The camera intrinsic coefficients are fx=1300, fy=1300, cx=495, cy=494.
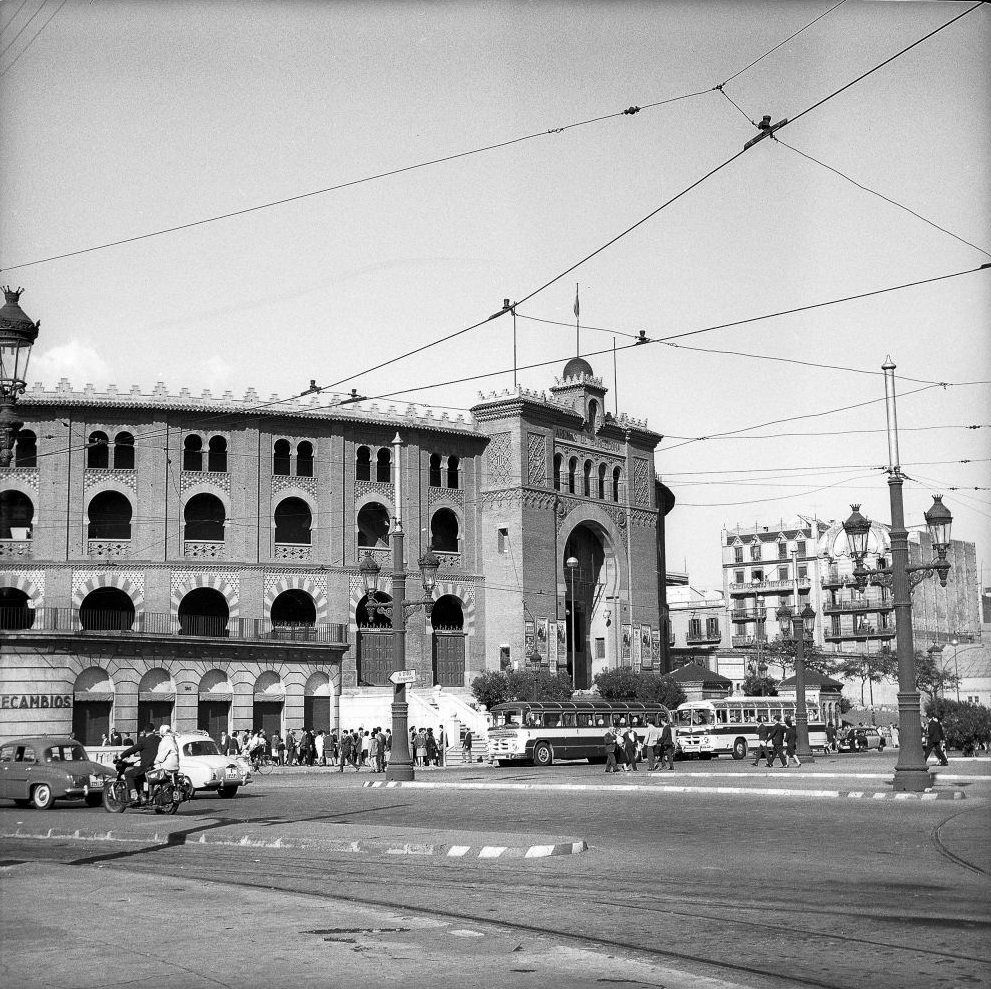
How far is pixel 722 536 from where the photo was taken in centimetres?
9562

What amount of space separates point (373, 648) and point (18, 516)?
14.1 metres

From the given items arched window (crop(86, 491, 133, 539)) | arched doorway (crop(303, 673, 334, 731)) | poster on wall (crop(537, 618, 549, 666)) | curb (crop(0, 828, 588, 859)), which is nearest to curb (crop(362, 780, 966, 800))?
curb (crop(0, 828, 588, 859))

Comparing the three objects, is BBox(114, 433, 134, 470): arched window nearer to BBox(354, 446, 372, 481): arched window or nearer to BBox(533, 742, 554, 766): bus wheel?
BBox(354, 446, 372, 481): arched window

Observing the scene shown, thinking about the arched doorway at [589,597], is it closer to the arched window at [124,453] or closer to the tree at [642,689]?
the tree at [642,689]

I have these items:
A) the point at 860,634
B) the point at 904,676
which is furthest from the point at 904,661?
the point at 860,634

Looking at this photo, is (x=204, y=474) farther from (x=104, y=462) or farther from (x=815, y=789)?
(x=815, y=789)

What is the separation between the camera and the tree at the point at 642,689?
2056 inches

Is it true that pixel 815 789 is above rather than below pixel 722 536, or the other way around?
below

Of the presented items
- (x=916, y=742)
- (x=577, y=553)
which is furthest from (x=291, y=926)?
(x=577, y=553)

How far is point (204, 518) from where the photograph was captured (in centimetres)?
4972

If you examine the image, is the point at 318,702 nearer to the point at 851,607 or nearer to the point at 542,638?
the point at 542,638

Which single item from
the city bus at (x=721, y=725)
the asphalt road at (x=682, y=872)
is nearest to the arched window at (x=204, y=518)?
the city bus at (x=721, y=725)

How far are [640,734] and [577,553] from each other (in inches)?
619

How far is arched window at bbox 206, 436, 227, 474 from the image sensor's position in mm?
49562
